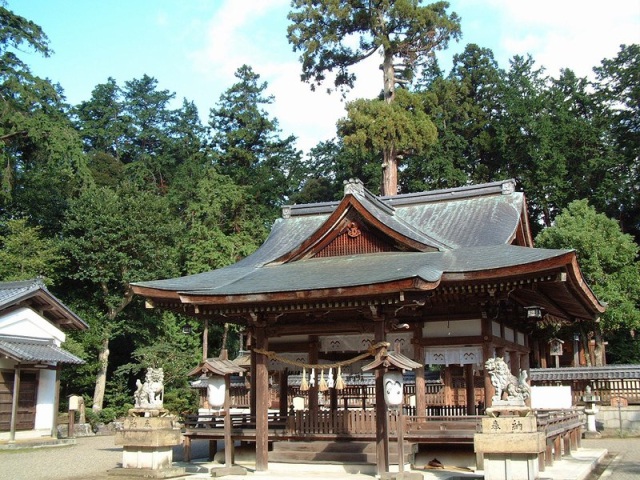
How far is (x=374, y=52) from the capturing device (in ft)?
132

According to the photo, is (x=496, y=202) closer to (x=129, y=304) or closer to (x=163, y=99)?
(x=129, y=304)

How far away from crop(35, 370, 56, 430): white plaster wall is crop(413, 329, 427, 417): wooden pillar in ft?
52.5

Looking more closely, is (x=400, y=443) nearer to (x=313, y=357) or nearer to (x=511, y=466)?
(x=511, y=466)

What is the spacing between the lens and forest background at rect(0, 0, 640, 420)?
33312mm

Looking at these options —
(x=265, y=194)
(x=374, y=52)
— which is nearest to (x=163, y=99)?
(x=265, y=194)

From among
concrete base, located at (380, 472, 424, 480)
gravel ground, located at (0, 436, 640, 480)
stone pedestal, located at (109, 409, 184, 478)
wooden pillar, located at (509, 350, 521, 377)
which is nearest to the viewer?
concrete base, located at (380, 472, 424, 480)

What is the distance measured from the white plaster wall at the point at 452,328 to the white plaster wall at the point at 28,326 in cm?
1650

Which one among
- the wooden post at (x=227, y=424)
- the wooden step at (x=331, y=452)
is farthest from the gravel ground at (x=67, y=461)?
the wooden step at (x=331, y=452)

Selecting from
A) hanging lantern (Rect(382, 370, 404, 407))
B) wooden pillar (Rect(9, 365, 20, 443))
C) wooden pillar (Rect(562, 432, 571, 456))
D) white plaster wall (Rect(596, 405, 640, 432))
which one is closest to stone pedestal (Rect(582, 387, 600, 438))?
white plaster wall (Rect(596, 405, 640, 432))

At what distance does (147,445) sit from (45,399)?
12877mm

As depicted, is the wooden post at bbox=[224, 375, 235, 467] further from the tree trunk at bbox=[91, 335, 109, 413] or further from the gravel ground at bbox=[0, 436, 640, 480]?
the tree trunk at bbox=[91, 335, 109, 413]

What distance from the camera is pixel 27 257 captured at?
31938 mm

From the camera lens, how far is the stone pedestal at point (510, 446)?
11484 mm

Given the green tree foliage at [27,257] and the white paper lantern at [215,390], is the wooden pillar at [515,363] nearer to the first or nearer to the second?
the white paper lantern at [215,390]
